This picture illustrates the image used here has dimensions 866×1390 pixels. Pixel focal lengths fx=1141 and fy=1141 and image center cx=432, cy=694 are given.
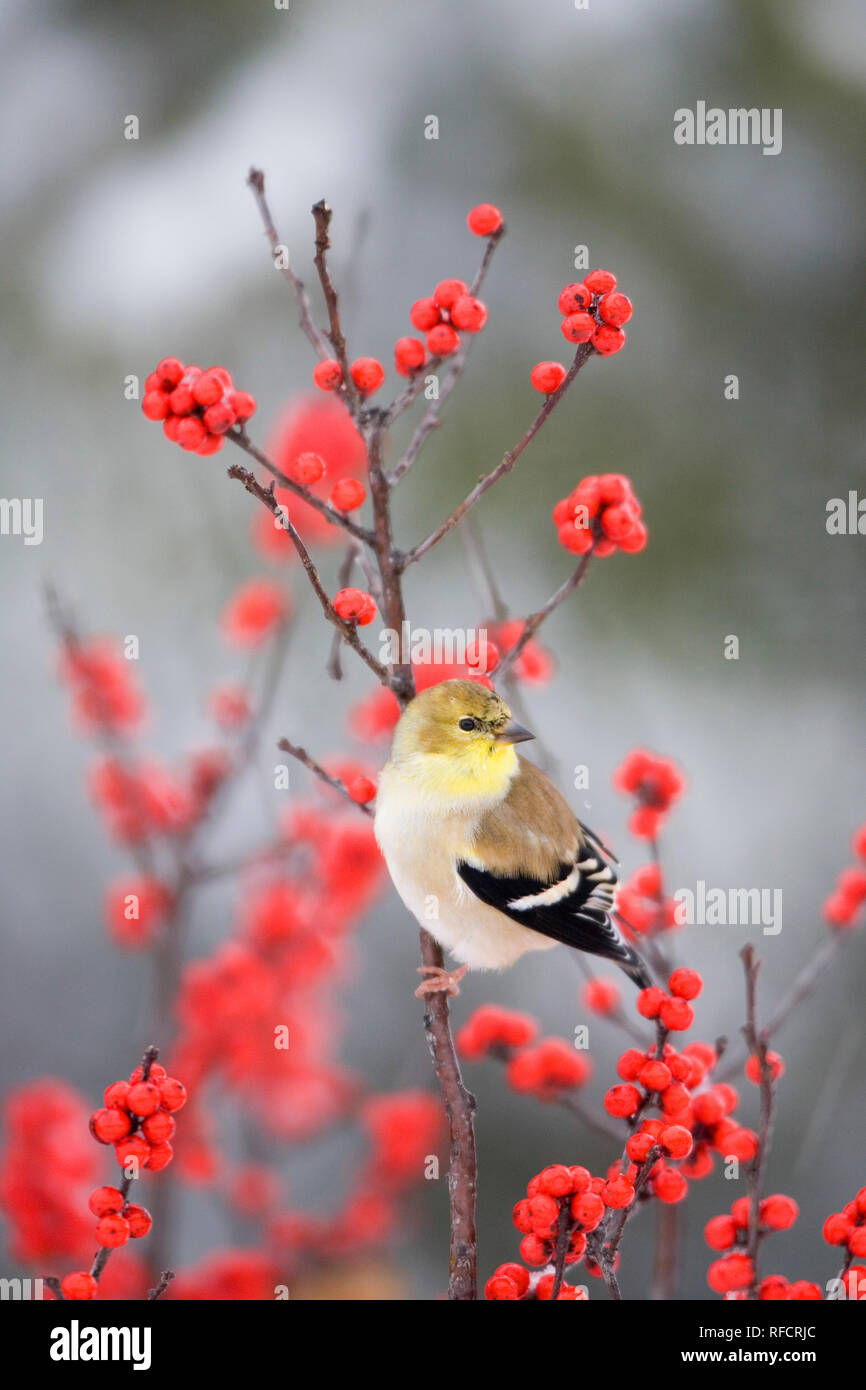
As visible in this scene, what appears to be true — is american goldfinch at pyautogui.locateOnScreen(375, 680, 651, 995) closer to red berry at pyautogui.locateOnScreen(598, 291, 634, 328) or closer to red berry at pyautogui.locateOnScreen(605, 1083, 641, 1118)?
red berry at pyautogui.locateOnScreen(605, 1083, 641, 1118)

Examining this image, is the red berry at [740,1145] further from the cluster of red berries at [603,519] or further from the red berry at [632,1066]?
the cluster of red berries at [603,519]

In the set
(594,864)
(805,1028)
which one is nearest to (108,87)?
(594,864)

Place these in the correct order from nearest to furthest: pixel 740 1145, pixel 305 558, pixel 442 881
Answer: pixel 305 558
pixel 740 1145
pixel 442 881

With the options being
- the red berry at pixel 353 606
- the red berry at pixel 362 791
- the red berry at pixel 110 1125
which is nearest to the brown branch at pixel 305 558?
the red berry at pixel 353 606

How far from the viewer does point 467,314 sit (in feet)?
1.64

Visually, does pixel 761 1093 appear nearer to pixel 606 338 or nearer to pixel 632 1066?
pixel 632 1066

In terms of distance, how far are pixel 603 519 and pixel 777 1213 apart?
0.34 m

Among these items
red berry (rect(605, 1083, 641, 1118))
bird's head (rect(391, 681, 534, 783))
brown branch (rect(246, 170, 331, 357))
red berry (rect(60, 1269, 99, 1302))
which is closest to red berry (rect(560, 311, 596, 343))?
brown branch (rect(246, 170, 331, 357))

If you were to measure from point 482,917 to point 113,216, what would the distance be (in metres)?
1.20

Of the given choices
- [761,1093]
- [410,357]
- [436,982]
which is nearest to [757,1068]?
[761,1093]

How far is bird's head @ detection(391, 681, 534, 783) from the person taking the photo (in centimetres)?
64

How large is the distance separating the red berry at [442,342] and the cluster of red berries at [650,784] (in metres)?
0.27

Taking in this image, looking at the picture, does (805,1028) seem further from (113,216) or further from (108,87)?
(108,87)
